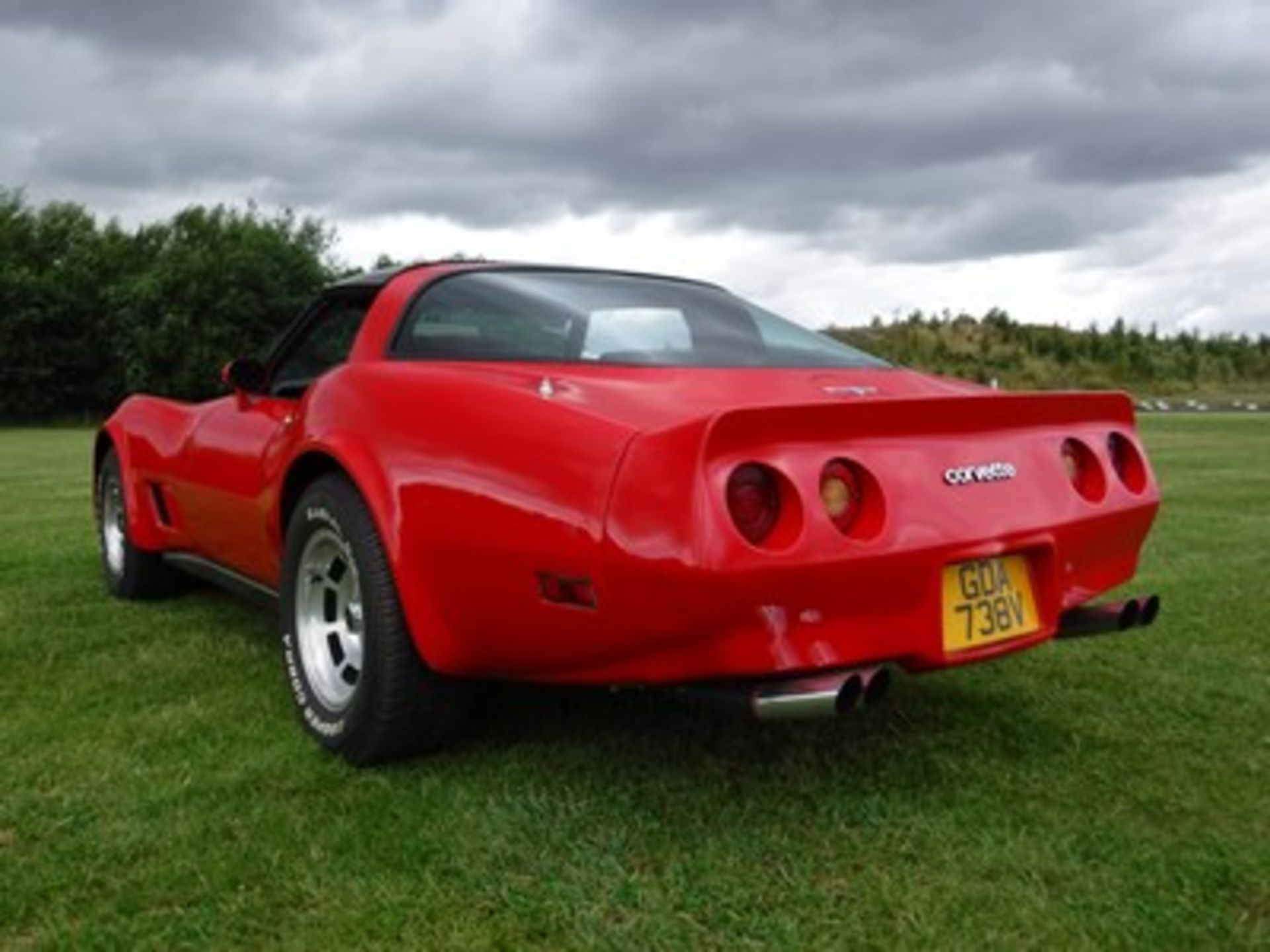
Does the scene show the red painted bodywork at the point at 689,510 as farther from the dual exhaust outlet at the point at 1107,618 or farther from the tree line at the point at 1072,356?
the tree line at the point at 1072,356

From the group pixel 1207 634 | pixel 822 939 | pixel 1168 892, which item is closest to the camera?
pixel 822 939

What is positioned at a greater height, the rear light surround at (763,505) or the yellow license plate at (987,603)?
the rear light surround at (763,505)

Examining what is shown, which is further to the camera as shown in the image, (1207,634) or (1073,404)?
(1207,634)

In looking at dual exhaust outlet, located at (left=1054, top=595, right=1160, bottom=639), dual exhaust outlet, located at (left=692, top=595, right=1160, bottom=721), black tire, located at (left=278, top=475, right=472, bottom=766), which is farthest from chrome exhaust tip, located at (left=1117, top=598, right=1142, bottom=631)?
black tire, located at (left=278, top=475, right=472, bottom=766)

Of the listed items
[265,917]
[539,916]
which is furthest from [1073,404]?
[265,917]

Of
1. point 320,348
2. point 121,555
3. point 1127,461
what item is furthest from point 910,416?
point 121,555

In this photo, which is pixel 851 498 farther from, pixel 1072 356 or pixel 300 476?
pixel 1072 356

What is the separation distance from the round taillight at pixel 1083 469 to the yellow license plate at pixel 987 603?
0.40m

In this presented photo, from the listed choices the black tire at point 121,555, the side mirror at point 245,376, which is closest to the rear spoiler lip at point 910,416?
the side mirror at point 245,376

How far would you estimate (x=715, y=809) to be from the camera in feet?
8.58

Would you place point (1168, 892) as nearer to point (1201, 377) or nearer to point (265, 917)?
point (265, 917)

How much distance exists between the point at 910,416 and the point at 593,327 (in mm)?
827

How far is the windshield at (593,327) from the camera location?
9.46 feet

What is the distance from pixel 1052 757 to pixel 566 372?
5.02 ft
